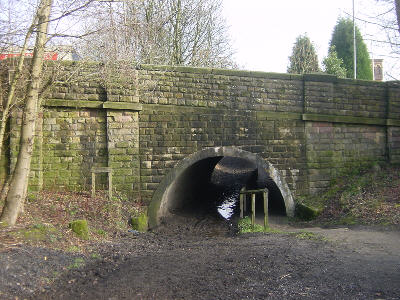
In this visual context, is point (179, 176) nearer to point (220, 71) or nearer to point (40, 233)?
point (220, 71)

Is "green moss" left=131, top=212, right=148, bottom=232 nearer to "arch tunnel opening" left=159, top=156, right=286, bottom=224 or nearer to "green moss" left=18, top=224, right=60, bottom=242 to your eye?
"arch tunnel opening" left=159, top=156, right=286, bottom=224

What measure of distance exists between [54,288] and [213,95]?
711 centimetres

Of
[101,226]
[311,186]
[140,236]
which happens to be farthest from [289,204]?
[101,226]

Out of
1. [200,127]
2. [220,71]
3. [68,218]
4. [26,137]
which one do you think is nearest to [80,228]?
[68,218]

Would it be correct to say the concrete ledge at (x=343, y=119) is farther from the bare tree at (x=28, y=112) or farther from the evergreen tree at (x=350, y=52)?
the evergreen tree at (x=350, y=52)

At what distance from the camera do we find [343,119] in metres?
11.9

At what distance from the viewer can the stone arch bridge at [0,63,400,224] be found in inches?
380

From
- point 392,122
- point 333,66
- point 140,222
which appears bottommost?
point 140,222

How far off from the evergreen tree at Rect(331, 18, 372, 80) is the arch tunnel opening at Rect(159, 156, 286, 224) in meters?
8.97

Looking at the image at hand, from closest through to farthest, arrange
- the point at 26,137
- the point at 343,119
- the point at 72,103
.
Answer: the point at 26,137
the point at 72,103
the point at 343,119

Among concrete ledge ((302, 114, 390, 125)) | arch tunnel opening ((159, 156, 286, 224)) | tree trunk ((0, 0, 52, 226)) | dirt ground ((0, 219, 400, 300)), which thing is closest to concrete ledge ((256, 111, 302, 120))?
concrete ledge ((302, 114, 390, 125))

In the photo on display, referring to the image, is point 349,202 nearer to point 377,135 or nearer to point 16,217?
point 377,135

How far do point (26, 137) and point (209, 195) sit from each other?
1152 cm

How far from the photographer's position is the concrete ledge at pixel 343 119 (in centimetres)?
1159
